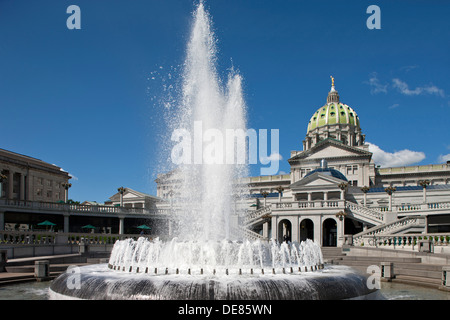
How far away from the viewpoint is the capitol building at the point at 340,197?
4372 cm

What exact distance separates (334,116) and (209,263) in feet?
335

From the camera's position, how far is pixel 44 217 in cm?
5175

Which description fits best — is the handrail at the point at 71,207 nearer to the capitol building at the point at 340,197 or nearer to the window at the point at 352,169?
→ the capitol building at the point at 340,197

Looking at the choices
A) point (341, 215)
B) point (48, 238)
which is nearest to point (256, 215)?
point (341, 215)

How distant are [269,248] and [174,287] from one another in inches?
346

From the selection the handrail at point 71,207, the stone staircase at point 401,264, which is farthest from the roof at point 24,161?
the stone staircase at point 401,264

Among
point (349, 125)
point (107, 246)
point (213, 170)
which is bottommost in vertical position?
point (107, 246)

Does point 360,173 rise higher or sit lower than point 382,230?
higher

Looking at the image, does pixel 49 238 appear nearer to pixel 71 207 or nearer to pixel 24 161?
pixel 71 207

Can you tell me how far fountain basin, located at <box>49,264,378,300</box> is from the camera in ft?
40.9
